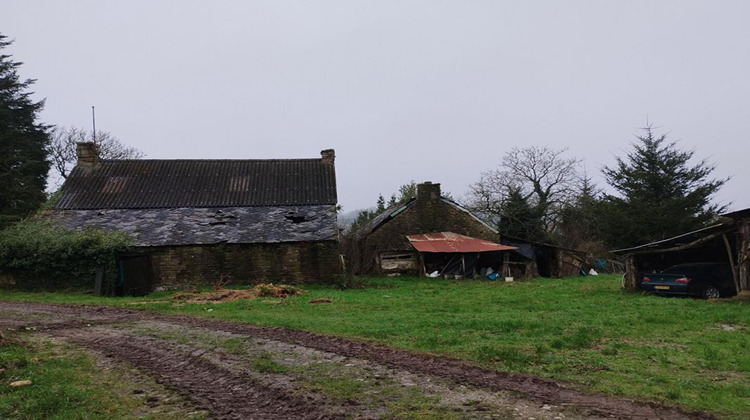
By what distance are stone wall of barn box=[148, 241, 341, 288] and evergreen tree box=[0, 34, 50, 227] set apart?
37.6ft

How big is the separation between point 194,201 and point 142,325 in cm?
1687

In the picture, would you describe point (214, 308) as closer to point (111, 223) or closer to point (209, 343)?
point (209, 343)

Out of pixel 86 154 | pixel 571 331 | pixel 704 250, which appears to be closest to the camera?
pixel 571 331

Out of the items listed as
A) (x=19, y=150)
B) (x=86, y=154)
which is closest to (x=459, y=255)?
(x=86, y=154)

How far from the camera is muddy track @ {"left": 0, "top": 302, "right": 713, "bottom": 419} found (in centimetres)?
562

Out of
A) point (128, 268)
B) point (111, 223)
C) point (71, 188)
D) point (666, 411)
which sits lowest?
point (666, 411)

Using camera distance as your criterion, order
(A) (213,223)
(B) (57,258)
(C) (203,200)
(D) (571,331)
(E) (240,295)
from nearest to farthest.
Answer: (D) (571,331), (E) (240,295), (B) (57,258), (A) (213,223), (C) (203,200)

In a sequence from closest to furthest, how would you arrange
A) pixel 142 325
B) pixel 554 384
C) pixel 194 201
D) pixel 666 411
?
pixel 666 411
pixel 554 384
pixel 142 325
pixel 194 201

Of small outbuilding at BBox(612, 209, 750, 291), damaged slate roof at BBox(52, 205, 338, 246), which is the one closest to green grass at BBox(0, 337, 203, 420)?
damaged slate roof at BBox(52, 205, 338, 246)

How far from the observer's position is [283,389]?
21.3ft

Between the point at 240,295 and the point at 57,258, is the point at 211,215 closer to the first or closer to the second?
the point at 57,258

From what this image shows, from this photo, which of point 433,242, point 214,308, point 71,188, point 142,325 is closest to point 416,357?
point 142,325

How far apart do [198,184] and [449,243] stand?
52.1ft

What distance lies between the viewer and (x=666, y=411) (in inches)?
221
